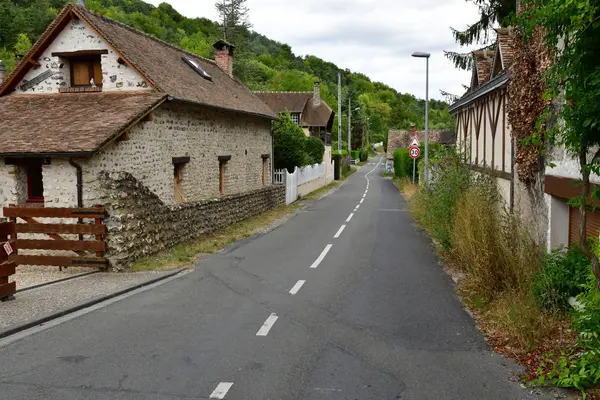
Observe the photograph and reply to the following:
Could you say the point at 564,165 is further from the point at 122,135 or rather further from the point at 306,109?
the point at 306,109

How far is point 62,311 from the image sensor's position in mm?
7805

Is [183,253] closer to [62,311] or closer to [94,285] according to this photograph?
[94,285]

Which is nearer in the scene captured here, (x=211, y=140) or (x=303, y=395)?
(x=303, y=395)

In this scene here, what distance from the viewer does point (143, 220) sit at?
1237cm

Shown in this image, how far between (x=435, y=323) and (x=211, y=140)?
1325 cm

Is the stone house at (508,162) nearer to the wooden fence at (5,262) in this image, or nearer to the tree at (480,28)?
the tree at (480,28)

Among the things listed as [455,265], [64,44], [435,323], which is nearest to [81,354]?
[435,323]

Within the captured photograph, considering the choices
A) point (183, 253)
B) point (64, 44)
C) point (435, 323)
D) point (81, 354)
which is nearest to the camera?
point (81, 354)

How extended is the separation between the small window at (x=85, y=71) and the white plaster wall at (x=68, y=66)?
0.18m

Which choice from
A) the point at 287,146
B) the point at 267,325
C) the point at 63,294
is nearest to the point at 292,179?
the point at 287,146

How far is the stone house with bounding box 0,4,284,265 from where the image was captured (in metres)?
12.0

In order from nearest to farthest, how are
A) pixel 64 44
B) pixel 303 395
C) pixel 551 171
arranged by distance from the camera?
pixel 303 395 → pixel 551 171 → pixel 64 44

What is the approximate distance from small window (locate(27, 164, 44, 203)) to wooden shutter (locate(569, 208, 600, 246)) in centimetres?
1224

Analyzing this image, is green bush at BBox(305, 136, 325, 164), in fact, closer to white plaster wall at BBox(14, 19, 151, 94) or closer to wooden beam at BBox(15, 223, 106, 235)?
white plaster wall at BBox(14, 19, 151, 94)
